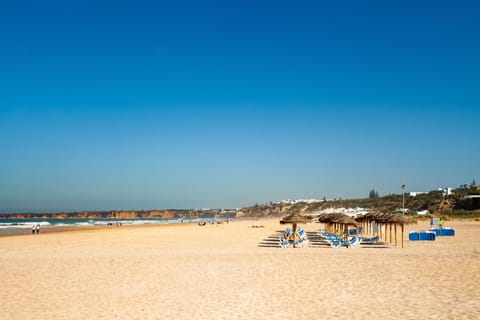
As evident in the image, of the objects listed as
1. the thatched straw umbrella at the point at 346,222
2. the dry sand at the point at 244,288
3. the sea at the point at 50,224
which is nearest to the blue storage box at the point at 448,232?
the thatched straw umbrella at the point at 346,222

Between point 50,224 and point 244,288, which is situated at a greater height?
point 244,288

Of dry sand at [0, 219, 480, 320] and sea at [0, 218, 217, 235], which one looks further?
sea at [0, 218, 217, 235]

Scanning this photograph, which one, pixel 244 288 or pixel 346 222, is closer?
pixel 244 288

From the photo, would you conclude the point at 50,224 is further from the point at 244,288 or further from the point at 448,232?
the point at 244,288

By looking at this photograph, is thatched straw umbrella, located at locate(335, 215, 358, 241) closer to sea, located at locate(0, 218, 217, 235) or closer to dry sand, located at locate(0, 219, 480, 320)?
dry sand, located at locate(0, 219, 480, 320)

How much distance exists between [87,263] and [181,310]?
7579 mm

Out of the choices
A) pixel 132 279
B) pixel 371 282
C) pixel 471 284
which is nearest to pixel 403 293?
pixel 371 282

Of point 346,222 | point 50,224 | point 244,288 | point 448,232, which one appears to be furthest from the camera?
point 50,224

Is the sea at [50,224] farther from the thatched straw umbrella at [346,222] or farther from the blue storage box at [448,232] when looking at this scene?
the blue storage box at [448,232]

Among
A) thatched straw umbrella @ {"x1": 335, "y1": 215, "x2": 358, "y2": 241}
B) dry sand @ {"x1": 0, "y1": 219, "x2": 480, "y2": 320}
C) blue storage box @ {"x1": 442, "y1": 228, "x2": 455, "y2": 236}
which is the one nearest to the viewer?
dry sand @ {"x1": 0, "y1": 219, "x2": 480, "y2": 320}

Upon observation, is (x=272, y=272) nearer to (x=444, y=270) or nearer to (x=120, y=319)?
(x=444, y=270)

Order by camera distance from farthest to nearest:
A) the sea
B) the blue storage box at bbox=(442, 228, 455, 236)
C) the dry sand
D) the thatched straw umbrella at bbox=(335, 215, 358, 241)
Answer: the sea < the blue storage box at bbox=(442, 228, 455, 236) < the thatched straw umbrella at bbox=(335, 215, 358, 241) < the dry sand

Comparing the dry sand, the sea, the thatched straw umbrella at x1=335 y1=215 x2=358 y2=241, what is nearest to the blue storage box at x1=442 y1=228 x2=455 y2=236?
the thatched straw umbrella at x1=335 y1=215 x2=358 y2=241

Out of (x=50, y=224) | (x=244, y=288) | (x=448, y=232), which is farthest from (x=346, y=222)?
(x=50, y=224)
